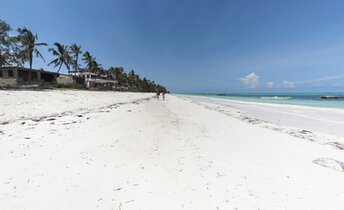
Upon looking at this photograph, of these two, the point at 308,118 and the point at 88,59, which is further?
the point at 88,59

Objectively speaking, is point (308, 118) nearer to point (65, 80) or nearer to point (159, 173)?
point (159, 173)

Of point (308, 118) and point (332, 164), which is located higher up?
point (308, 118)

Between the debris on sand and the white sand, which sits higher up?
the debris on sand

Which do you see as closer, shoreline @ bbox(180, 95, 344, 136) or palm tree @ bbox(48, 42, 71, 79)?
shoreline @ bbox(180, 95, 344, 136)

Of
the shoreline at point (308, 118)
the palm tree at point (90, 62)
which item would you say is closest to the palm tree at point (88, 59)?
the palm tree at point (90, 62)

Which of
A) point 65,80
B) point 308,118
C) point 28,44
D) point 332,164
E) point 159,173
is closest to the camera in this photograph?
point 159,173

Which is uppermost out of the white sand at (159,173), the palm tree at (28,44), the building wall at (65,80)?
the palm tree at (28,44)

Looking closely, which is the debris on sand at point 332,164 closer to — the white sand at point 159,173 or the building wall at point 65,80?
the white sand at point 159,173

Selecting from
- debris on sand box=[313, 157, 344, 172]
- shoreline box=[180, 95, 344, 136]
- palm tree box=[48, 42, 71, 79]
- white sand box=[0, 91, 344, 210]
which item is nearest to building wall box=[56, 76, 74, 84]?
palm tree box=[48, 42, 71, 79]

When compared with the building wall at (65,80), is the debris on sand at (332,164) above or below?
below

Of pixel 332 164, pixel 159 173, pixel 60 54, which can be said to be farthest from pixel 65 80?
pixel 332 164

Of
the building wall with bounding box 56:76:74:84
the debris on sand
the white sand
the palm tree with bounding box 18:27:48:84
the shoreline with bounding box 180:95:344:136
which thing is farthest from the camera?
the building wall with bounding box 56:76:74:84

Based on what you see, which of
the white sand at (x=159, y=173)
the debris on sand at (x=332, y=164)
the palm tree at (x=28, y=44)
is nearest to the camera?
the white sand at (x=159, y=173)

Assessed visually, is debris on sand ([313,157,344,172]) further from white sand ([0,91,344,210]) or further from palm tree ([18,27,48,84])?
palm tree ([18,27,48,84])
